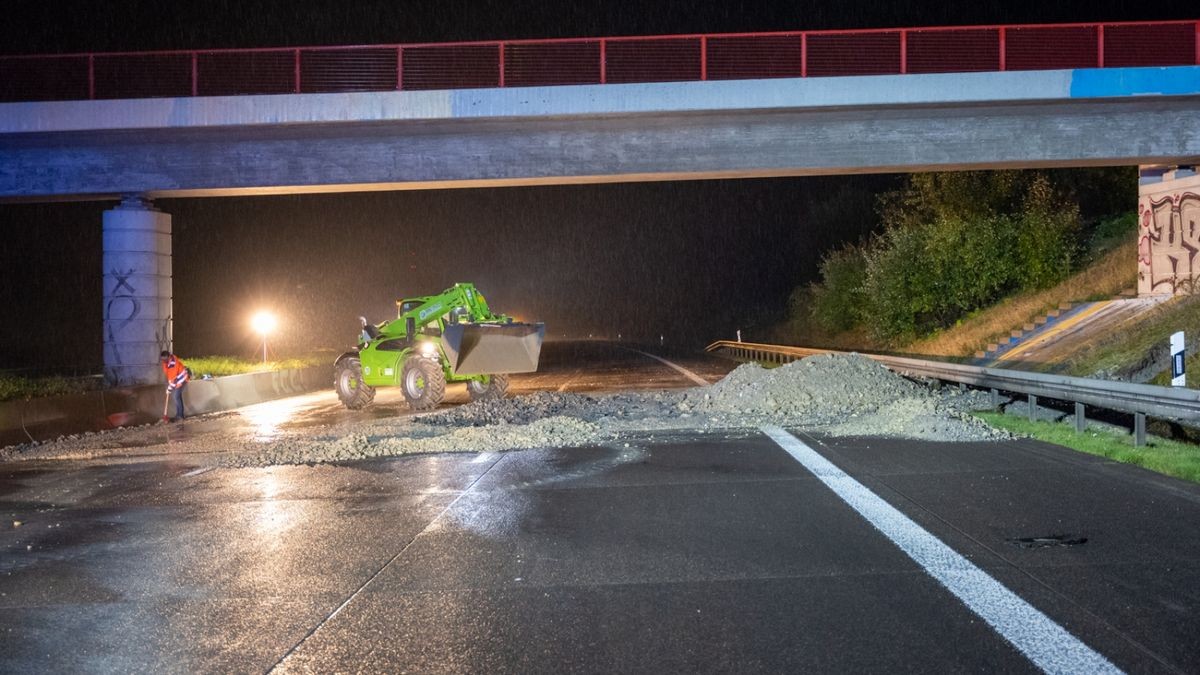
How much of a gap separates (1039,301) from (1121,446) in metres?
20.4

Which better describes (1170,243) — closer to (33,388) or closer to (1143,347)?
(1143,347)

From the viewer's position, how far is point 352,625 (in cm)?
562

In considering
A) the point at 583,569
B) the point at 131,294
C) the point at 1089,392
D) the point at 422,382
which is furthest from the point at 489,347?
the point at 583,569

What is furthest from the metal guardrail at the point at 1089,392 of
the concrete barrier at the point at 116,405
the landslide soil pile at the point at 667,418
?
the concrete barrier at the point at 116,405

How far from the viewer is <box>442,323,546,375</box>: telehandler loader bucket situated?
21.0 meters

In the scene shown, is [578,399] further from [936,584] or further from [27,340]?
[27,340]

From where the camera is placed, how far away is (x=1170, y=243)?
2323 cm

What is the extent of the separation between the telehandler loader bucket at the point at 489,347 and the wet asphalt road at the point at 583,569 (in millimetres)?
9595

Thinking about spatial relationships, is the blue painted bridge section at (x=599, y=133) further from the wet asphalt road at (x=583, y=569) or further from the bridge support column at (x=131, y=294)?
the wet asphalt road at (x=583, y=569)

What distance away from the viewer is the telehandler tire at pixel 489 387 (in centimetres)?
2258

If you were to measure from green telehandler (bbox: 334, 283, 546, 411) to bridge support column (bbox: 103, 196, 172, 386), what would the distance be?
443cm

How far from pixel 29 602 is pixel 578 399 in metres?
13.6

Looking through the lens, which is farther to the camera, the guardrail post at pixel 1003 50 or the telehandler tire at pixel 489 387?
the telehandler tire at pixel 489 387

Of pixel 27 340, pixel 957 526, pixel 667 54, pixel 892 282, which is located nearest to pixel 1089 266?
pixel 892 282
